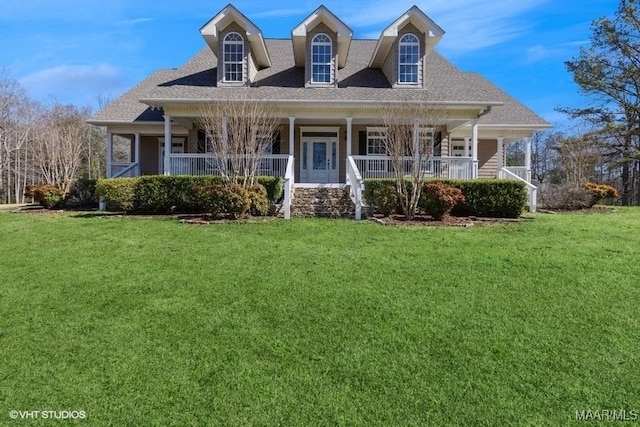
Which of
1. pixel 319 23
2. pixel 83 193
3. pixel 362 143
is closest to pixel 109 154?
pixel 83 193

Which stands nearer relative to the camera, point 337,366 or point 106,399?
point 106,399

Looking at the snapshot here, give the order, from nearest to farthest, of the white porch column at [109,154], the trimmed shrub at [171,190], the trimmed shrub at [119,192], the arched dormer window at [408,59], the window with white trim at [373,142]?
the trimmed shrub at [119,192] → the trimmed shrub at [171,190] → the arched dormer window at [408,59] → the white porch column at [109,154] → the window with white trim at [373,142]

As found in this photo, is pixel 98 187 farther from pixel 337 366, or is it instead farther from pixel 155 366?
pixel 337 366

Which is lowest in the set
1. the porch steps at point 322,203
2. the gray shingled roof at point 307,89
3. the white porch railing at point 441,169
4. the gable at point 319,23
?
the porch steps at point 322,203

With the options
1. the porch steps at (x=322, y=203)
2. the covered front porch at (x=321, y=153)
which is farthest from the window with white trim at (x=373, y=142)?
the porch steps at (x=322, y=203)

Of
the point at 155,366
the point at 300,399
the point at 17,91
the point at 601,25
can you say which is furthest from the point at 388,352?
the point at 17,91

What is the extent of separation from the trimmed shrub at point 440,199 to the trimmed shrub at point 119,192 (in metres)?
8.54

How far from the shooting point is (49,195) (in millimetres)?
15383

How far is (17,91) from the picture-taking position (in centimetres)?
3575

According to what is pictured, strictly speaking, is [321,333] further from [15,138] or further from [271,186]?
[15,138]

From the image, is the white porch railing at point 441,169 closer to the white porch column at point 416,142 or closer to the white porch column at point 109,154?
the white porch column at point 416,142

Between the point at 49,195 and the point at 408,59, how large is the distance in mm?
13966

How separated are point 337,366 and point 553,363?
2031 mm

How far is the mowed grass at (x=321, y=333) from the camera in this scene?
356cm
